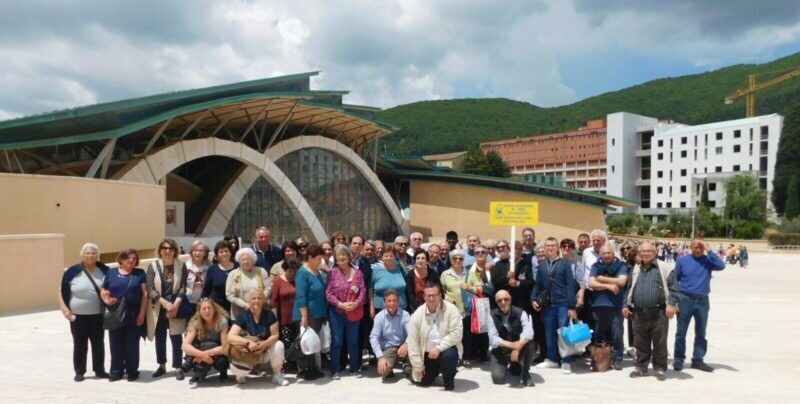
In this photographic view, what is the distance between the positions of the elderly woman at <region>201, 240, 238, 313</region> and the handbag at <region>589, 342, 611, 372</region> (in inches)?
173

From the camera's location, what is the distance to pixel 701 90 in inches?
4626

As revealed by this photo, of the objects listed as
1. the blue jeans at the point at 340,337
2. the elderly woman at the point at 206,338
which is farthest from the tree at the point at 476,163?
the elderly woman at the point at 206,338

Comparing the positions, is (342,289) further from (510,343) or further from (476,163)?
(476,163)

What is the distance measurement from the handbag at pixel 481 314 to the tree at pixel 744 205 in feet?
193

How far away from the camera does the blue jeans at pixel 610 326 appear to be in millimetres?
6875

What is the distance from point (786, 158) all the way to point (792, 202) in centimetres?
596

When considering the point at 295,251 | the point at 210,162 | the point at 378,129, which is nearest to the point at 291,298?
the point at 295,251

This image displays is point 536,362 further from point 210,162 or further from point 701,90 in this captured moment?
point 701,90

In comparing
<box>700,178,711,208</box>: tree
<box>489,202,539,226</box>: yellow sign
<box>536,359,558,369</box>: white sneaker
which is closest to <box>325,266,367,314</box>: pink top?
<box>536,359,558,369</box>: white sneaker

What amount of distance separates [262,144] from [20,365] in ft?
86.1

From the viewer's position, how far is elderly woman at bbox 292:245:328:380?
6406 millimetres

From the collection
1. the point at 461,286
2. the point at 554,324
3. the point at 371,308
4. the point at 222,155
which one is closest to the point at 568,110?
the point at 222,155

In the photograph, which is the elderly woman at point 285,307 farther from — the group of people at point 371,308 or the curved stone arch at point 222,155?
the curved stone arch at point 222,155

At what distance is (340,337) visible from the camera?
21.8ft
